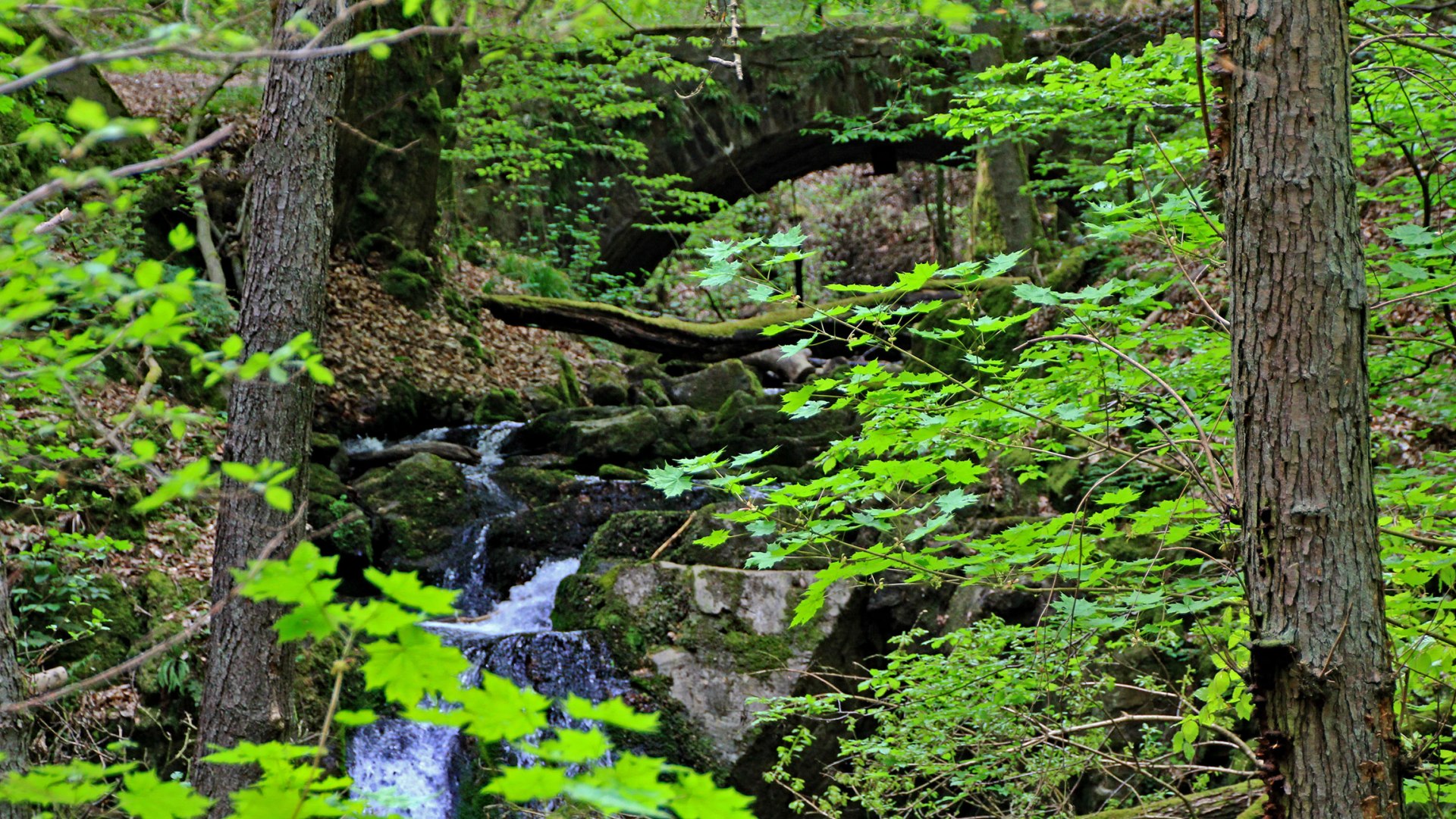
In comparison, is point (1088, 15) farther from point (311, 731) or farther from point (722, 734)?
point (311, 731)

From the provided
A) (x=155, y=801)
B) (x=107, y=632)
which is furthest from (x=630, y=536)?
(x=155, y=801)

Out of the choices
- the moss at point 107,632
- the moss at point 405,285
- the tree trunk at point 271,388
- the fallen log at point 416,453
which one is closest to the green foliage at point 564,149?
the moss at point 405,285

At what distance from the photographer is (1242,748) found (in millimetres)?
2438

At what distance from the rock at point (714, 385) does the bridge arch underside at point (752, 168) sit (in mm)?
2796

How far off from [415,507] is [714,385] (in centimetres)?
507

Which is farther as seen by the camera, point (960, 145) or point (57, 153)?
point (960, 145)

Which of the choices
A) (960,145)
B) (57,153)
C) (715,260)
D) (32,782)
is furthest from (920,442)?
(960,145)

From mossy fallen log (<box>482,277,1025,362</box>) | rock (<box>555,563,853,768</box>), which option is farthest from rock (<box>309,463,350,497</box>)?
mossy fallen log (<box>482,277,1025,362</box>)

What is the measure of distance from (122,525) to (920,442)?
6051mm

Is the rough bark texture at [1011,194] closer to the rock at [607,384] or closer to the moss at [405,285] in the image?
the rock at [607,384]

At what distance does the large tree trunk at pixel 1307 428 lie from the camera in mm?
2057

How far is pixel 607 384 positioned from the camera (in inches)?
517

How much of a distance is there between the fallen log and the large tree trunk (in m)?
8.68

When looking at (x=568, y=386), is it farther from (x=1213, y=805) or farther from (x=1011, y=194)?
(x=1213, y=805)
